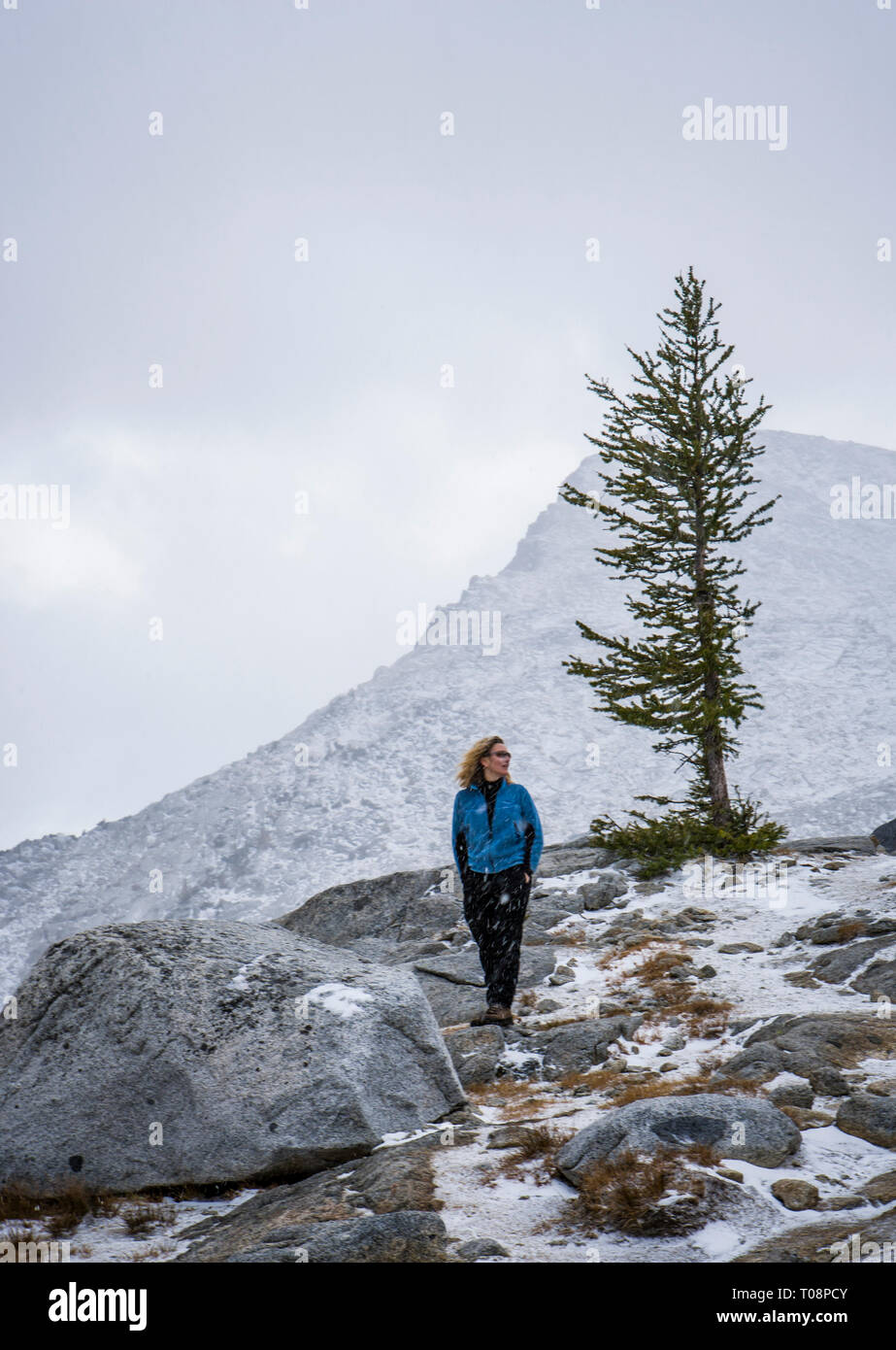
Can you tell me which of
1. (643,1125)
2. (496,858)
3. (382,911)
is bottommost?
(382,911)

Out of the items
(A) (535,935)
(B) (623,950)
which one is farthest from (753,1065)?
(A) (535,935)

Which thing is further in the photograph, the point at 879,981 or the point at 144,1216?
the point at 879,981

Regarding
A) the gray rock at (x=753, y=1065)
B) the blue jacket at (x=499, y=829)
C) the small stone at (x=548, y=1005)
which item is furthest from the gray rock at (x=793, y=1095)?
the small stone at (x=548, y=1005)

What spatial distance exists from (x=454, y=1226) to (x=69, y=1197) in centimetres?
271

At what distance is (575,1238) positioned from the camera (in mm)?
4031

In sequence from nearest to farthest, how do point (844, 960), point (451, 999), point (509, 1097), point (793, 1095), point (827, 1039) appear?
point (793, 1095)
point (827, 1039)
point (509, 1097)
point (844, 960)
point (451, 999)

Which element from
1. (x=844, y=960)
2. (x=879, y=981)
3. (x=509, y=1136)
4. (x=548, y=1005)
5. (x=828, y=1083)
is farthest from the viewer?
(x=548, y=1005)

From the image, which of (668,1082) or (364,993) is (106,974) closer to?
(364,993)

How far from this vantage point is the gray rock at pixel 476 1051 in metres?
7.48

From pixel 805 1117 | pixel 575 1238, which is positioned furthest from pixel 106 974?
pixel 805 1117

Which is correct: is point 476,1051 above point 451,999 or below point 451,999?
above

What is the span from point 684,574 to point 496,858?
10.7 m

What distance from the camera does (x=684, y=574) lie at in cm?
1734

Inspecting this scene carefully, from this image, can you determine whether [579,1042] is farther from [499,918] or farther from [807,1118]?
[807,1118]
